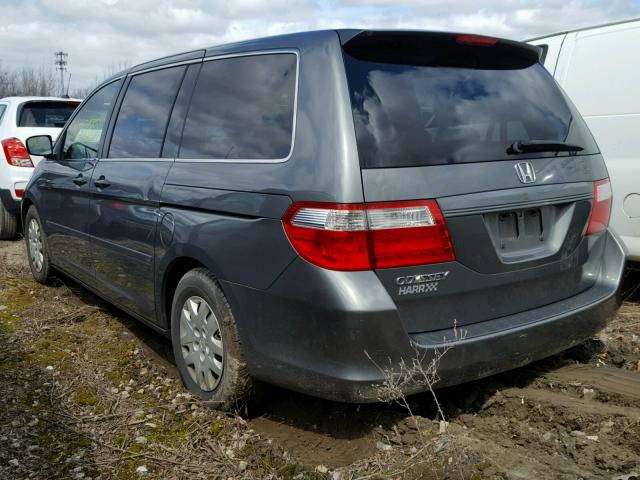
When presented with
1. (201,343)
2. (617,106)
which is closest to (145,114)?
(201,343)

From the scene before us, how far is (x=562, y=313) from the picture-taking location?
2945mm

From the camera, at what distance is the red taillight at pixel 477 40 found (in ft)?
9.53

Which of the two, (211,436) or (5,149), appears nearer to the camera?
(211,436)

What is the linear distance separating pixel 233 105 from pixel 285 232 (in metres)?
0.90

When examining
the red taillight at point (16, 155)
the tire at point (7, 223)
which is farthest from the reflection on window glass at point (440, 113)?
the tire at point (7, 223)

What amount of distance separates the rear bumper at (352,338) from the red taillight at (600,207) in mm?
498

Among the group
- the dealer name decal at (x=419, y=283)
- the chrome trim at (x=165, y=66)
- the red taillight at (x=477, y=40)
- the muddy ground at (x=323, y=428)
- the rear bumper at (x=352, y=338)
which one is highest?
the red taillight at (x=477, y=40)

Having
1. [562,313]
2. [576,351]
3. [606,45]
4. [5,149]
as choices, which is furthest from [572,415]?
[5,149]

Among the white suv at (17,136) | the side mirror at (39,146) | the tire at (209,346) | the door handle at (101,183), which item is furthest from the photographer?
the white suv at (17,136)

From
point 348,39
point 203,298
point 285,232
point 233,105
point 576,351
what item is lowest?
point 576,351

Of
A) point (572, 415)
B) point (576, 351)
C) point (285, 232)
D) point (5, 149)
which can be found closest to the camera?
point (285, 232)

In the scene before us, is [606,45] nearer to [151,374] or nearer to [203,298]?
[203,298]

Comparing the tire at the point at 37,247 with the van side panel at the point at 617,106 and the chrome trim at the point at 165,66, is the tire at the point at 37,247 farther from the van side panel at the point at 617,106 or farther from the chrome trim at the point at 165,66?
the van side panel at the point at 617,106

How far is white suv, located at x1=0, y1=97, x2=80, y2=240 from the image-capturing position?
305 inches
